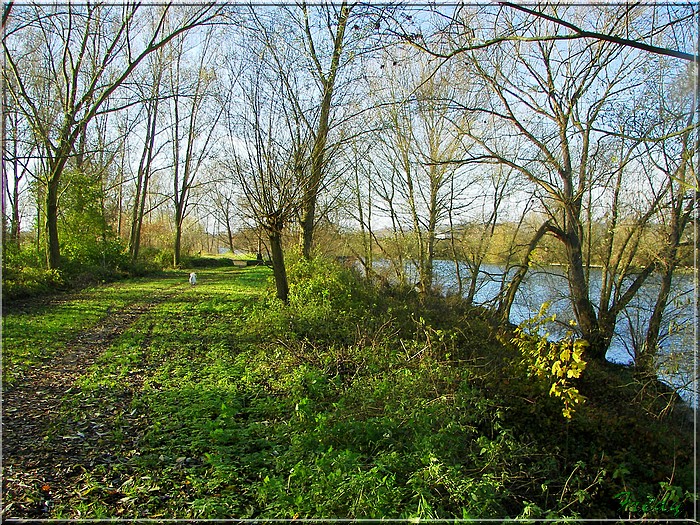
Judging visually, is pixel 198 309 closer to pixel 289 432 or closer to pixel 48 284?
pixel 48 284

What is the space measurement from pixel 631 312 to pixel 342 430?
8591 mm

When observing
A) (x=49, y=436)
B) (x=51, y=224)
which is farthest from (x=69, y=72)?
(x=49, y=436)

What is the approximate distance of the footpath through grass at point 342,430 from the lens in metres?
2.81

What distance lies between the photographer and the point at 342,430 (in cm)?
378

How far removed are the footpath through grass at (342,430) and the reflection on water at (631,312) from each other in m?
0.86

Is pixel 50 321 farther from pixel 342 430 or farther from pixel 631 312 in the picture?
pixel 631 312

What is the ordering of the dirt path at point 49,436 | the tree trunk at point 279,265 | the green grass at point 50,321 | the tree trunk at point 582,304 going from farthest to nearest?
1. the tree trunk at point 582,304
2. the tree trunk at point 279,265
3. the green grass at point 50,321
4. the dirt path at point 49,436

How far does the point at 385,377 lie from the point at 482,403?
0.99 meters

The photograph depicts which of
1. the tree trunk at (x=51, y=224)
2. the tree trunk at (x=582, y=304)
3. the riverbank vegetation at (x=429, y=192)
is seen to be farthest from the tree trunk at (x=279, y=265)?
the tree trunk at (x=51, y=224)

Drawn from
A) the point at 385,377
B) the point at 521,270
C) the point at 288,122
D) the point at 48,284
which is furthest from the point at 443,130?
the point at 48,284

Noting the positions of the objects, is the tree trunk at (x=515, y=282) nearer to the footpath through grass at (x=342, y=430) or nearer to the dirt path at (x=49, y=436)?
the footpath through grass at (x=342, y=430)

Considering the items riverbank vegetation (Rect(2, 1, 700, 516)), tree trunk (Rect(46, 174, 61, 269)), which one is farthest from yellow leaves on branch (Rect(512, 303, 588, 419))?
tree trunk (Rect(46, 174, 61, 269))

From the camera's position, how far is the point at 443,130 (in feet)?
42.7

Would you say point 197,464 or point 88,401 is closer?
point 197,464
